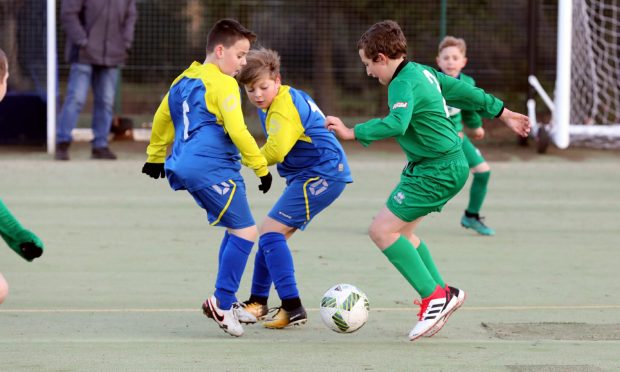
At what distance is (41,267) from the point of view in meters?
7.33

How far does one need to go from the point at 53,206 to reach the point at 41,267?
2.81 m

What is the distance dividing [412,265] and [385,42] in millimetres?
1038

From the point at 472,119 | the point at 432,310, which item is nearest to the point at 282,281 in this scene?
the point at 432,310

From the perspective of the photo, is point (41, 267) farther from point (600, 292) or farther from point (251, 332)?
point (600, 292)

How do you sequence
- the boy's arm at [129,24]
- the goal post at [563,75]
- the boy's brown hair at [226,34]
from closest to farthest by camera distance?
the boy's brown hair at [226,34]
the goal post at [563,75]
the boy's arm at [129,24]

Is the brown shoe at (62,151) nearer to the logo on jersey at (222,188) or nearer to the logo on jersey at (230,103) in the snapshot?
the logo on jersey at (222,188)

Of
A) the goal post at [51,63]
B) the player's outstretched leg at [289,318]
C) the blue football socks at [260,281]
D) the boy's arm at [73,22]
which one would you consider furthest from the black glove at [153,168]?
the goal post at [51,63]

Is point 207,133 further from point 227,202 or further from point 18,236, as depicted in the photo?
point 18,236

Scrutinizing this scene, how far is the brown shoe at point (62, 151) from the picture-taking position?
13.0 m

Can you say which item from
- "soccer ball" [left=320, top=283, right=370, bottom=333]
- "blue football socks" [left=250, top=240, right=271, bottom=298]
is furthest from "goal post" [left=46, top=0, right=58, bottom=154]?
"soccer ball" [left=320, top=283, right=370, bottom=333]

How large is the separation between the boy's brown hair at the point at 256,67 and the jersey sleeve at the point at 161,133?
0.39m

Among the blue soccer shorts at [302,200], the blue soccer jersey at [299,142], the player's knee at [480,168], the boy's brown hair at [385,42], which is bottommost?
the player's knee at [480,168]

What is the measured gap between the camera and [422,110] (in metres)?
5.59

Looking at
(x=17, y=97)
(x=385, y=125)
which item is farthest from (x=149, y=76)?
(x=385, y=125)
